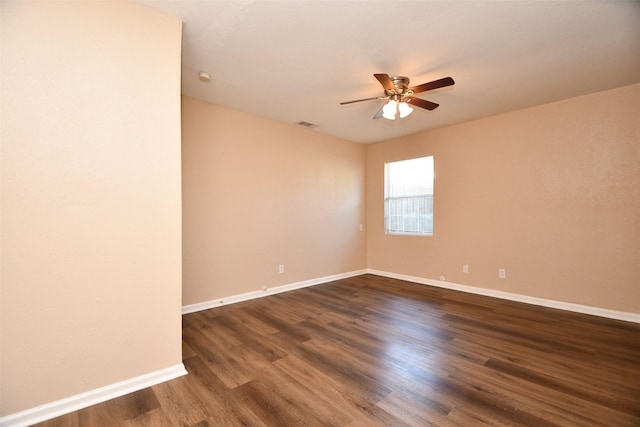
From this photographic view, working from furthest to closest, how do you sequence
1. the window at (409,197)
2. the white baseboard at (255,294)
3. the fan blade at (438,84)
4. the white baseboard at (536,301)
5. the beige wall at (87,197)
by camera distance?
the window at (409,197) → the white baseboard at (255,294) → the white baseboard at (536,301) → the fan blade at (438,84) → the beige wall at (87,197)

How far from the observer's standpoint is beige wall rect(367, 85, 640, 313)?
3070 mm

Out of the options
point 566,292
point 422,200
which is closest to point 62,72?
point 422,200

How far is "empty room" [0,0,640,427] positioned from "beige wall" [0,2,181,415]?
0.5 inches

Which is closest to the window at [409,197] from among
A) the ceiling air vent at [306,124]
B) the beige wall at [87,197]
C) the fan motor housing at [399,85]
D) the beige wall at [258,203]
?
the beige wall at [258,203]

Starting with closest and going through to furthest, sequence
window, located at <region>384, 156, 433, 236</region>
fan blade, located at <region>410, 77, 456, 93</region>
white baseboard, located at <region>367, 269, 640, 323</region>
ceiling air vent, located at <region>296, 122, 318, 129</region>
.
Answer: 1. fan blade, located at <region>410, 77, 456, 93</region>
2. white baseboard, located at <region>367, 269, 640, 323</region>
3. ceiling air vent, located at <region>296, 122, 318, 129</region>
4. window, located at <region>384, 156, 433, 236</region>

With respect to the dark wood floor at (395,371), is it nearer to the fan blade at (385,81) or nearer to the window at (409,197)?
the window at (409,197)

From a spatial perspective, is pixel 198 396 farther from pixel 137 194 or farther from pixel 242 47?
pixel 242 47

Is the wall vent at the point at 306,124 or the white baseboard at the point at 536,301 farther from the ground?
the wall vent at the point at 306,124

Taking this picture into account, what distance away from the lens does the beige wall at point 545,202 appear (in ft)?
10.1

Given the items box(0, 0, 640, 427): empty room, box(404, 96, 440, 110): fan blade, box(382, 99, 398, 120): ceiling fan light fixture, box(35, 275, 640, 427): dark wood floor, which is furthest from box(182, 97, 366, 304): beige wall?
box(404, 96, 440, 110): fan blade

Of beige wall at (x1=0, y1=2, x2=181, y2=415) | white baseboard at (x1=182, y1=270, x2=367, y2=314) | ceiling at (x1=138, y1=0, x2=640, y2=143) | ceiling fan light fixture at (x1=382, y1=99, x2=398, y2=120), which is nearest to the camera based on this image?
beige wall at (x1=0, y1=2, x2=181, y2=415)

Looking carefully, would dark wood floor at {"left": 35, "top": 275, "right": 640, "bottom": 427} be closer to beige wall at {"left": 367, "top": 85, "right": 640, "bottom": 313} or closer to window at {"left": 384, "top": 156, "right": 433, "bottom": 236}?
beige wall at {"left": 367, "top": 85, "right": 640, "bottom": 313}

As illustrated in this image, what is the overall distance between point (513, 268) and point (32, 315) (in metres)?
4.86

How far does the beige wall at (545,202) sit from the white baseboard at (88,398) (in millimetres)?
4003
